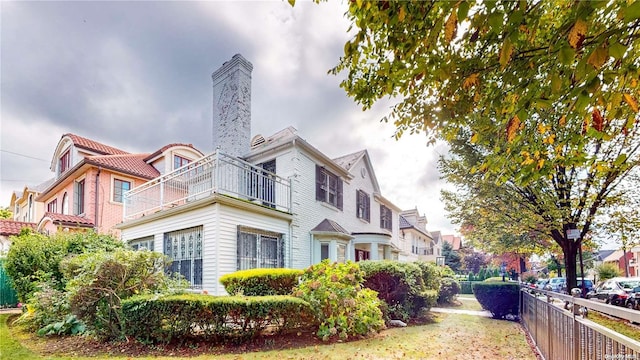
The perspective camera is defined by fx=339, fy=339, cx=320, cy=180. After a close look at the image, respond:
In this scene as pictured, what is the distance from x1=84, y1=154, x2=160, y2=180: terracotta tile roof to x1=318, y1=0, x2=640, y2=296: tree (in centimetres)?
1522

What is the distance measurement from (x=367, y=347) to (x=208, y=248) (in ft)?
17.3

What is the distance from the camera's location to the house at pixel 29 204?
24.7m

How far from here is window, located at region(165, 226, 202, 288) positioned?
1031cm

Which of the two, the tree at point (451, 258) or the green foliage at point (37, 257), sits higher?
the green foliage at point (37, 257)

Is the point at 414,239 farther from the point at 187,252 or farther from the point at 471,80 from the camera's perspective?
the point at 471,80

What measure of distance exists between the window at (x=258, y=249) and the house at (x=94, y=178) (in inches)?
341

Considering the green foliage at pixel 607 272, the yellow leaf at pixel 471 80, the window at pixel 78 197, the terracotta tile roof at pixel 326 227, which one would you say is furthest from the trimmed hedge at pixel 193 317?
the green foliage at pixel 607 272

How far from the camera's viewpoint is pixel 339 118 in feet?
41.4

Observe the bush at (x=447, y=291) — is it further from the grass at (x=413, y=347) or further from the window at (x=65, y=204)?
the window at (x=65, y=204)

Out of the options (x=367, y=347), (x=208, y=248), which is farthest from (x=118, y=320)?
(x=367, y=347)

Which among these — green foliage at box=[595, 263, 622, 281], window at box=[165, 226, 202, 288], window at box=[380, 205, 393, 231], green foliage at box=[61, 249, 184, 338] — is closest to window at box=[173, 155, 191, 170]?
window at box=[165, 226, 202, 288]

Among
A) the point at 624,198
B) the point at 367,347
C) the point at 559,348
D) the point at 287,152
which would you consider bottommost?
the point at 367,347

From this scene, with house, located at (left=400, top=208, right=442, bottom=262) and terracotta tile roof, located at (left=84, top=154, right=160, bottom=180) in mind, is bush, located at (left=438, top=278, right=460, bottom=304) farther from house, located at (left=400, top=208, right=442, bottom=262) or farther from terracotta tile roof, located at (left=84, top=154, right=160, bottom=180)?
terracotta tile roof, located at (left=84, top=154, right=160, bottom=180)

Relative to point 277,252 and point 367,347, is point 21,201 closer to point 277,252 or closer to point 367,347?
point 277,252
